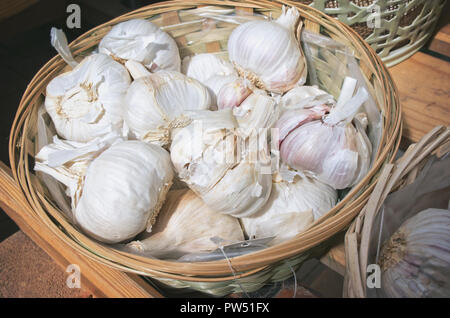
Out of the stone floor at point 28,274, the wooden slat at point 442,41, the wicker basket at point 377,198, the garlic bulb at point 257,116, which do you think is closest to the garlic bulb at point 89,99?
the garlic bulb at point 257,116

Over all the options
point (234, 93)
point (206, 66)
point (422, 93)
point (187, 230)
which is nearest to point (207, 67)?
point (206, 66)

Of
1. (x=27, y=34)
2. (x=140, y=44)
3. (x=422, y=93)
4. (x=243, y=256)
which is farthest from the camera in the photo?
(x=27, y=34)

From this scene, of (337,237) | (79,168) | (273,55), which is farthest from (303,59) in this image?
(79,168)

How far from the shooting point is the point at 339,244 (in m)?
0.68

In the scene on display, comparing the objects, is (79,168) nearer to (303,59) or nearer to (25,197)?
(25,197)

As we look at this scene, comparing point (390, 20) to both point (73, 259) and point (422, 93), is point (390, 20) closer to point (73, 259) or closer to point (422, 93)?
point (422, 93)

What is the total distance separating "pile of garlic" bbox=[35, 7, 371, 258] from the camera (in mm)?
A: 605

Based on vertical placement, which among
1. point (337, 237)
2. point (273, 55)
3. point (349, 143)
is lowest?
point (337, 237)

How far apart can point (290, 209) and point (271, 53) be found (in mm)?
307

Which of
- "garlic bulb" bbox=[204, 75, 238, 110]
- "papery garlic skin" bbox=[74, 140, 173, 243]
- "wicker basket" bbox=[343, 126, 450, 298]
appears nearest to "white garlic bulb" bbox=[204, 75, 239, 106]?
"garlic bulb" bbox=[204, 75, 238, 110]

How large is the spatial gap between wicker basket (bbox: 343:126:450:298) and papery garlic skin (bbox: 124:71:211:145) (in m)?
0.35

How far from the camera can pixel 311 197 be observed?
0.66 meters

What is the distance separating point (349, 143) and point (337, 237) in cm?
17
